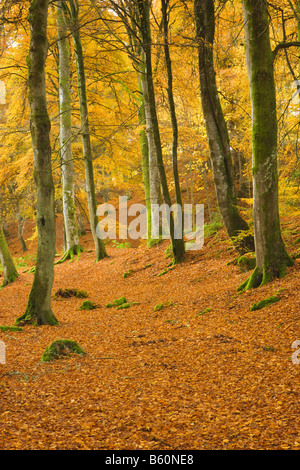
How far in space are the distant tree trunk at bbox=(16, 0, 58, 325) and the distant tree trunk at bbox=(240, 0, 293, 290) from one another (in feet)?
12.3

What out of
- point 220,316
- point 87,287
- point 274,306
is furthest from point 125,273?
point 274,306

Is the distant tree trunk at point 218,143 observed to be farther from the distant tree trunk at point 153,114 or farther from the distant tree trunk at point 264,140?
the distant tree trunk at point 264,140

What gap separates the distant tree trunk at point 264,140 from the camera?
22.1 feet

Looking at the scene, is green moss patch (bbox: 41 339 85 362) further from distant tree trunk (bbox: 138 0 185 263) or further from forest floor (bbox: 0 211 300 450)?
distant tree trunk (bbox: 138 0 185 263)

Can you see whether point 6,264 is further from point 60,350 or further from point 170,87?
point 60,350

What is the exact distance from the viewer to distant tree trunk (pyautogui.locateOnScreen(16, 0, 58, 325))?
21.8 ft

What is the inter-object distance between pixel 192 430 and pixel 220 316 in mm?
3526

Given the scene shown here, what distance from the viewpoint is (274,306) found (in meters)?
6.10

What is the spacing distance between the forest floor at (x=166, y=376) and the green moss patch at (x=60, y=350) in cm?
12

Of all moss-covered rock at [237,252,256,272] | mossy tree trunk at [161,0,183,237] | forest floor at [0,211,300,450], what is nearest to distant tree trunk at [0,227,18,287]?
forest floor at [0,211,300,450]

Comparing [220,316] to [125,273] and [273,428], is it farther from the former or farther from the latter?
[125,273]

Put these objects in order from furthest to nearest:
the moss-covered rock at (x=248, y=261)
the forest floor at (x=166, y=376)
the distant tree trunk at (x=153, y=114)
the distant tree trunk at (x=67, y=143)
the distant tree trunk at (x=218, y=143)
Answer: the distant tree trunk at (x=67, y=143)
the distant tree trunk at (x=153, y=114)
the distant tree trunk at (x=218, y=143)
the moss-covered rock at (x=248, y=261)
the forest floor at (x=166, y=376)

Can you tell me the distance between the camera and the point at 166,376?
179 inches

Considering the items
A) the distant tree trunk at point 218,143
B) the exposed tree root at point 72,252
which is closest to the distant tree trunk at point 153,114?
the distant tree trunk at point 218,143
